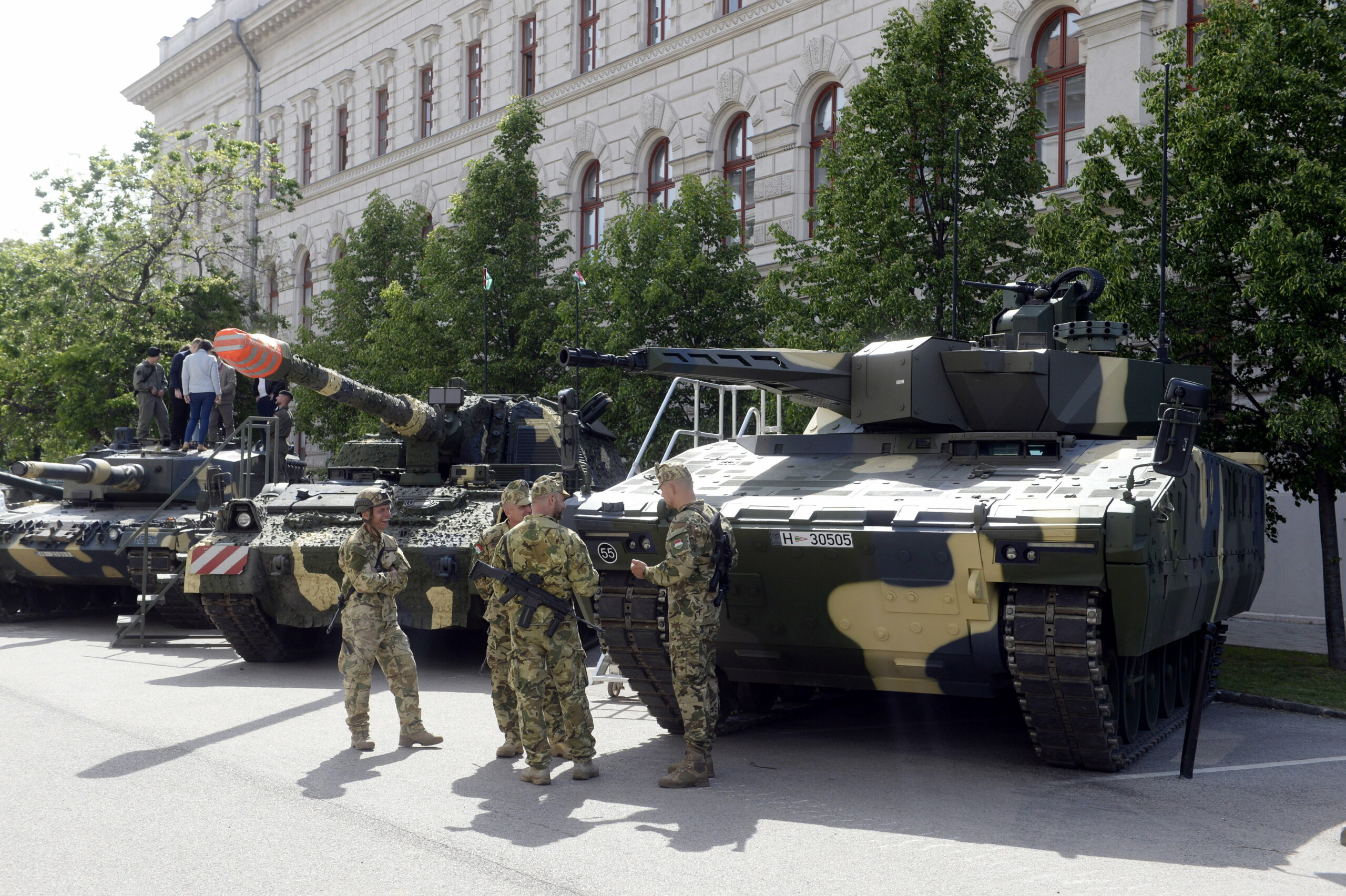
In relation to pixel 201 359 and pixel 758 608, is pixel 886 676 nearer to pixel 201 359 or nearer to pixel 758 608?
pixel 758 608

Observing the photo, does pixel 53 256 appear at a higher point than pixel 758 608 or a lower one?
higher

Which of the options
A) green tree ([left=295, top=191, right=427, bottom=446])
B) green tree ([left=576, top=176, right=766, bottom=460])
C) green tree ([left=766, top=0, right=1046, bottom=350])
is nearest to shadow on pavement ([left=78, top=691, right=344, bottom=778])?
green tree ([left=766, top=0, right=1046, bottom=350])

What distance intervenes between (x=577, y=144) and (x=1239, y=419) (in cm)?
1609

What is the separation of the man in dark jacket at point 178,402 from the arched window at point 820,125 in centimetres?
919

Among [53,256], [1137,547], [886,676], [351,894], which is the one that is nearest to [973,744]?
[886,676]

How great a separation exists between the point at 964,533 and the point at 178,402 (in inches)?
501

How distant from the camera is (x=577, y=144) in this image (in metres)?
25.3

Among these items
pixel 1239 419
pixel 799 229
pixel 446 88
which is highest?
pixel 446 88

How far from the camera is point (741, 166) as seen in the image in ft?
72.5

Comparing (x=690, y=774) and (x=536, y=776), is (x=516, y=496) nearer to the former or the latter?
(x=536, y=776)

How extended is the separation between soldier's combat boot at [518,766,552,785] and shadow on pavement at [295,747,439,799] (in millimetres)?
814

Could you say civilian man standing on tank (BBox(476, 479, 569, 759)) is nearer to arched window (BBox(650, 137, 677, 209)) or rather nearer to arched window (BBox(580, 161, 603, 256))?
arched window (BBox(650, 137, 677, 209))

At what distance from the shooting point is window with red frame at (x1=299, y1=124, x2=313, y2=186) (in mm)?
34406

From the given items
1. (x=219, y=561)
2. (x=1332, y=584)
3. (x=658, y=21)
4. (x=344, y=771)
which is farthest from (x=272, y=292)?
(x=344, y=771)
